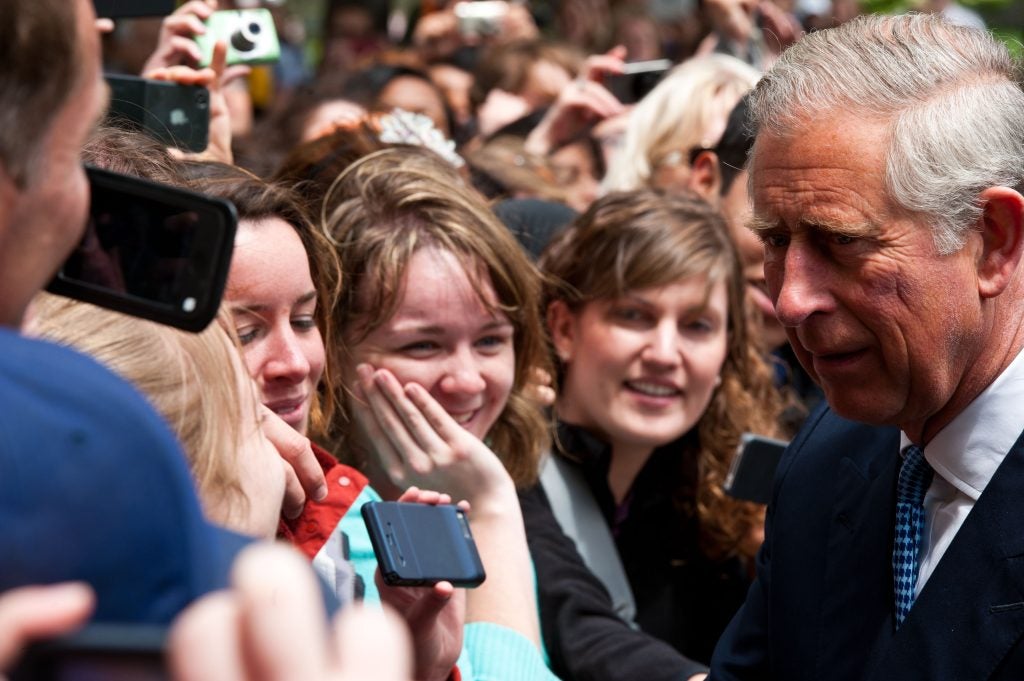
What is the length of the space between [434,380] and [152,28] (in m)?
4.49

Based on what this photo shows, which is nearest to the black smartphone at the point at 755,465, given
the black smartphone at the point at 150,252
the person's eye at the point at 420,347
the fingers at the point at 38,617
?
the person's eye at the point at 420,347

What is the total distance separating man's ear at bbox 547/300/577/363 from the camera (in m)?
3.73

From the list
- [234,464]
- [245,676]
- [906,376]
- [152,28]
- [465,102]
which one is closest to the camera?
[245,676]

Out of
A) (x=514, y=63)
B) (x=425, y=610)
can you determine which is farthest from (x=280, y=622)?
(x=514, y=63)

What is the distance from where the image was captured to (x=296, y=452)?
2117mm

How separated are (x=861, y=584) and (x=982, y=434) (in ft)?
1.02

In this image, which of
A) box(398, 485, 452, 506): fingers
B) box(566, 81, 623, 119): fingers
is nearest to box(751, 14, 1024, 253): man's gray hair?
box(398, 485, 452, 506): fingers

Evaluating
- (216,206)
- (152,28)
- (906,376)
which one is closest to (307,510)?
(906,376)

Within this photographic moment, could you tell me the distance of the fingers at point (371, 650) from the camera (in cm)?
72

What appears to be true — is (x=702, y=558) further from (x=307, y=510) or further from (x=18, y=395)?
(x=18, y=395)

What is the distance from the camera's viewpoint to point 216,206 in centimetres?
114

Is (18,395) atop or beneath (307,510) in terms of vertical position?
atop

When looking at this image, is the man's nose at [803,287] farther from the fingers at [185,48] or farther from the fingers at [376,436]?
the fingers at [185,48]

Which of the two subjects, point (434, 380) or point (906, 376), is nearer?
point (906, 376)
